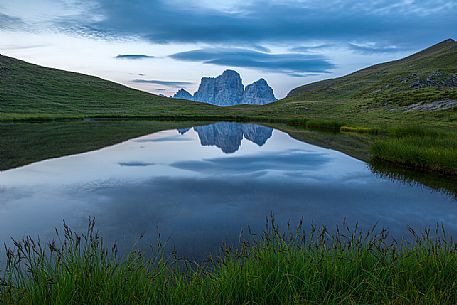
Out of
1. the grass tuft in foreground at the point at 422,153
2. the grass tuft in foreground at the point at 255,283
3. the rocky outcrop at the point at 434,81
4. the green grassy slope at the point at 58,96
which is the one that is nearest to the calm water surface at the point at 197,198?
the grass tuft in foreground at the point at 422,153

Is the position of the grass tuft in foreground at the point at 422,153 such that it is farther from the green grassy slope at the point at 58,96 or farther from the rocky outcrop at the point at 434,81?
the rocky outcrop at the point at 434,81

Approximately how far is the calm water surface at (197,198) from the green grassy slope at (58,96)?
6092cm

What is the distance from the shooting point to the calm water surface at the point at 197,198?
1191 cm

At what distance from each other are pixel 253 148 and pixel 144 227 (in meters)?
25.3

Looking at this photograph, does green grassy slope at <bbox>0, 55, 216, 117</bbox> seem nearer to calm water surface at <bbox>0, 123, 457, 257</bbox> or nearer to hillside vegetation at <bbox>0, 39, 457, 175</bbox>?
hillside vegetation at <bbox>0, 39, 457, 175</bbox>

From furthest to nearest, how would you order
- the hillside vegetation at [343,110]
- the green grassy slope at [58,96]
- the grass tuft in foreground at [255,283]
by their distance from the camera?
the green grassy slope at [58,96], the hillside vegetation at [343,110], the grass tuft in foreground at [255,283]

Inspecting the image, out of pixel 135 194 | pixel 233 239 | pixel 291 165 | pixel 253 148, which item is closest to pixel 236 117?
pixel 253 148

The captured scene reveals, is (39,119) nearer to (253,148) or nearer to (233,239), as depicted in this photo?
(253,148)

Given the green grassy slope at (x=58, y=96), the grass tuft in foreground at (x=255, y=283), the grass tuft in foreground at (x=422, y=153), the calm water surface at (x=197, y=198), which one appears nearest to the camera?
the grass tuft in foreground at (x=255, y=283)

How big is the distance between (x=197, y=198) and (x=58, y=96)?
10555 centimetres

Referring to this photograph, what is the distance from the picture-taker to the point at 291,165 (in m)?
26.3

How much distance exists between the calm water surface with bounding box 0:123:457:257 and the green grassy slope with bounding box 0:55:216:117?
60924mm

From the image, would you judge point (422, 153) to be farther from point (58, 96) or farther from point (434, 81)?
point (58, 96)

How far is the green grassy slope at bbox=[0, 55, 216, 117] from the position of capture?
85.9m
